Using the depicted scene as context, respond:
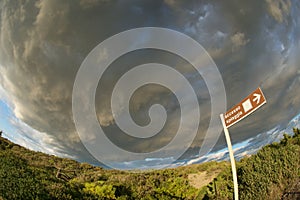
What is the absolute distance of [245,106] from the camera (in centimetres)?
471

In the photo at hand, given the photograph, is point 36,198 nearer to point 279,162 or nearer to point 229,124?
point 229,124

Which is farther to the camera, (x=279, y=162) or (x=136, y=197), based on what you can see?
(x=136, y=197)

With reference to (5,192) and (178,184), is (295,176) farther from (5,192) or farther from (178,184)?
(5,192)

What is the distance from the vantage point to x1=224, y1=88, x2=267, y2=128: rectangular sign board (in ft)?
14.7

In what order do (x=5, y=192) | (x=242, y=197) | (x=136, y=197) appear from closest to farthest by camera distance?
(x=5, y=192) → (x=242, y=197) → (x=136, y=197)

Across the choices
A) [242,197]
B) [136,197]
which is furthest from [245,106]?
[136,197]

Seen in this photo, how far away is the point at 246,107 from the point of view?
4.69 meters

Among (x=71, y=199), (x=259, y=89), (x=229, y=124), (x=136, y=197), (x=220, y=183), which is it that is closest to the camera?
(x=259, y=89)

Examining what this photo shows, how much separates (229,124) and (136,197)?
714 cm

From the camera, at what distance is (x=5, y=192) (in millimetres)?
5777

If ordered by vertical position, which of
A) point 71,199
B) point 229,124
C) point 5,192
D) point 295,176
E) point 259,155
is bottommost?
point 5,192

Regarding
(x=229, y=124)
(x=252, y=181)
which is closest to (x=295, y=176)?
(x=252, y=181)

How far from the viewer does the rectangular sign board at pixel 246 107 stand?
4495 millimetres

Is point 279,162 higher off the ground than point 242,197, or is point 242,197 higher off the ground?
point 279,162
